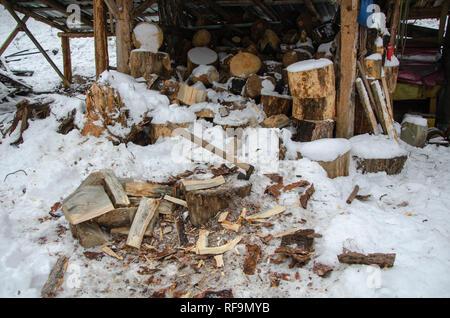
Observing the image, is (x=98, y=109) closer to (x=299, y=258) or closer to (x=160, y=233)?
(x=160, y=233)

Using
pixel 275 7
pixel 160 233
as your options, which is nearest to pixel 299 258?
pixel 160 233

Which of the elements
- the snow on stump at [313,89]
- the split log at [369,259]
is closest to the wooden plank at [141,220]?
the split log at [369,259]

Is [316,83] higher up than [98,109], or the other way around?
[316,83]

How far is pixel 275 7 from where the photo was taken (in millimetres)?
7375

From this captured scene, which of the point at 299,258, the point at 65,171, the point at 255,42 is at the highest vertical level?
the point at 255,42

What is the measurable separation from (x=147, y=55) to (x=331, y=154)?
367 centimetres

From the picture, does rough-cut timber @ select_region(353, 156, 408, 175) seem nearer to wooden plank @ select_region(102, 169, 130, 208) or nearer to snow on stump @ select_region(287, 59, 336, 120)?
snow on stump @ select_region(287, 59, 336, 120)

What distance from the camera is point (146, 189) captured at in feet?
12.1

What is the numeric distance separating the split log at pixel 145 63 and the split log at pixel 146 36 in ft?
0.51

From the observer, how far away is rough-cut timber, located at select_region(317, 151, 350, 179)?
166 inches

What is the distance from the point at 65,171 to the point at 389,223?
403cm

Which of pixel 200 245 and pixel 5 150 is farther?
pixel 5 150
